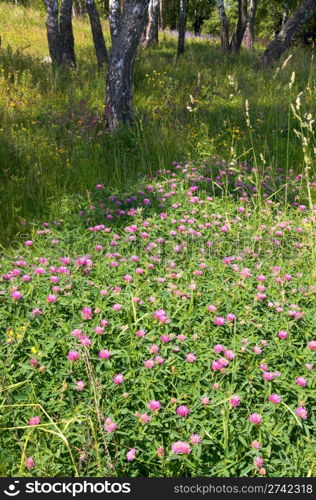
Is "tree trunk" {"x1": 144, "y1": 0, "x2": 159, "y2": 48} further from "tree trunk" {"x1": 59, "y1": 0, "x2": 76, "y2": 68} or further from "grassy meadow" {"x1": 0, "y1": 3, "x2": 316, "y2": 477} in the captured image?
"grassy meadow" {"x1": 0, "y1": 3, "x2": 316, "y2": 477}

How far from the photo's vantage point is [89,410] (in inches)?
81.7

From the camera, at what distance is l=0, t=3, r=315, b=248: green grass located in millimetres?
4848

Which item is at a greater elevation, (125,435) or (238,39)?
(238,39)

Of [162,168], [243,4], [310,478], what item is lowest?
[310,478]

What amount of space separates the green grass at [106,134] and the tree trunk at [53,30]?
0.69 m

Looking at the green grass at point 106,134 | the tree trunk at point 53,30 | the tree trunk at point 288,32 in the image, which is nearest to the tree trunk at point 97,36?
the green grass at point 106,134

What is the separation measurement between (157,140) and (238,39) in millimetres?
11760

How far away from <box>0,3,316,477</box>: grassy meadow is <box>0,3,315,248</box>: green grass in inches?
2.3

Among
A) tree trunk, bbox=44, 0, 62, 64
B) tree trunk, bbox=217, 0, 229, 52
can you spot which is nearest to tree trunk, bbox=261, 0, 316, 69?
tree trunk, bbox=217, 0, 229, 52

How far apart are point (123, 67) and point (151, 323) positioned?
4.78 metres

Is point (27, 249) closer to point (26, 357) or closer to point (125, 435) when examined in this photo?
point (26, 357)

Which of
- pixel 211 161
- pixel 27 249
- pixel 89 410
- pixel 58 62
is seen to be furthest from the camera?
pixel 58 62

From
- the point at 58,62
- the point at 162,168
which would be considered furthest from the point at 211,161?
the point at 58,62

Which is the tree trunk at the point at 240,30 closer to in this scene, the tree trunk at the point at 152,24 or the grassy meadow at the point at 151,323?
the tree trunk at the point at 152,24
